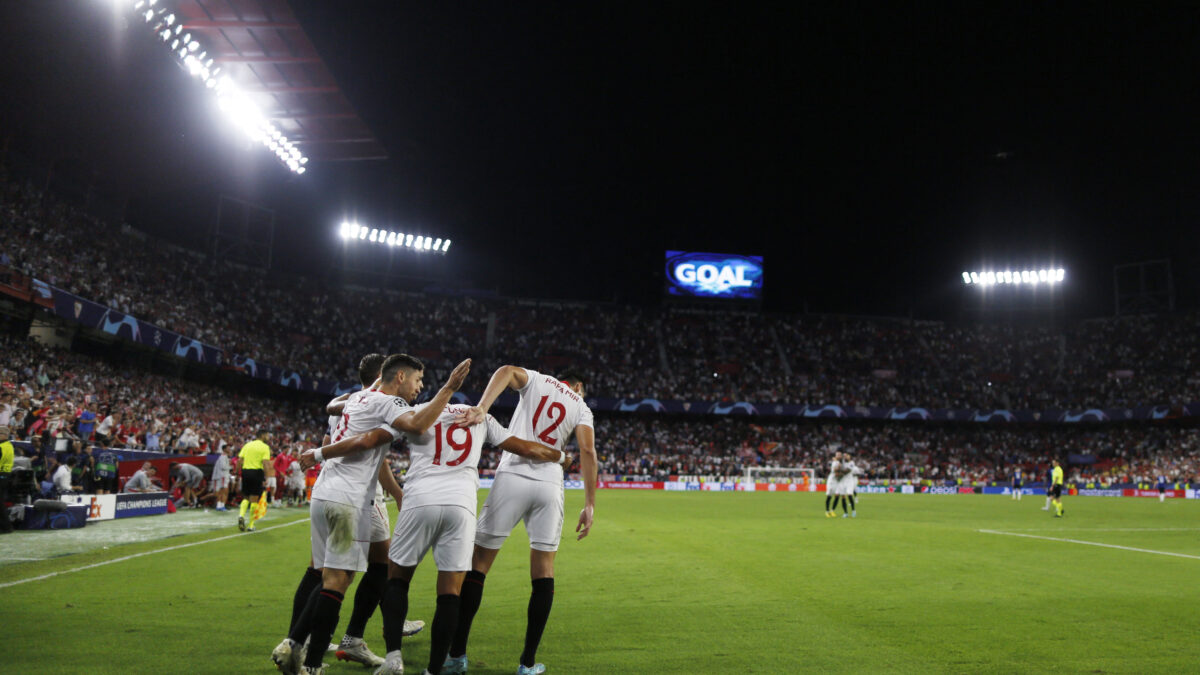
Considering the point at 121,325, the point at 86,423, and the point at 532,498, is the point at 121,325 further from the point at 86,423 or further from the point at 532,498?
the point at 532,498

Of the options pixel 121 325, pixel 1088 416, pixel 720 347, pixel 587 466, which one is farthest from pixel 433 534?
pixel 1088 416

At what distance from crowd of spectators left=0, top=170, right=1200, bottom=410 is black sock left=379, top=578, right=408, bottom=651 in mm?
42509

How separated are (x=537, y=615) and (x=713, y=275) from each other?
59963 mm

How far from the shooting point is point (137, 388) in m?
32.7

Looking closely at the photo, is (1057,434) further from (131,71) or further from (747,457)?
(131,71)

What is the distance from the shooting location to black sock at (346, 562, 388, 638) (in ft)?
20.4

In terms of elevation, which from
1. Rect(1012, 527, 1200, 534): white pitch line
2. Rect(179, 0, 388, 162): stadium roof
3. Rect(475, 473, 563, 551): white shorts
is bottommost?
Rect(1012, 527, 1200, 534): white pitch line

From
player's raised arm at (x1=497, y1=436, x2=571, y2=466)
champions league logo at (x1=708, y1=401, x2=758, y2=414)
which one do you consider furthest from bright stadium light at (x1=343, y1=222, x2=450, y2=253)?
player's raised arm at (x1=497, y1=436, x2=571, y2=466)

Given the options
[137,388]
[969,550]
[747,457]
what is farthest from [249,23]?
[747,457]

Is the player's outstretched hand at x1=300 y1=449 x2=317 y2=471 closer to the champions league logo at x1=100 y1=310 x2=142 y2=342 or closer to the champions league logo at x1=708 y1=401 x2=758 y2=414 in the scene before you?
the champions league logo at x1=100 y1=310 x2=142 y2=342

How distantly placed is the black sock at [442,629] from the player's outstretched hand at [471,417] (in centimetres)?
125

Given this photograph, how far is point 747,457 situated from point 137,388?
3974 cm

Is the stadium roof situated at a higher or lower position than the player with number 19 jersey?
higher

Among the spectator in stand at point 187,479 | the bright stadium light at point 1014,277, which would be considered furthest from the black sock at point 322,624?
the bright stadium light at point 1014,277
